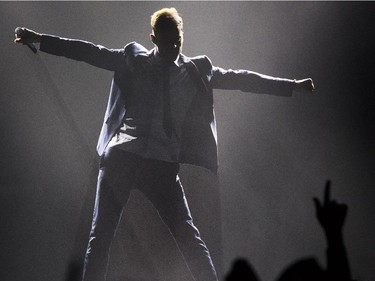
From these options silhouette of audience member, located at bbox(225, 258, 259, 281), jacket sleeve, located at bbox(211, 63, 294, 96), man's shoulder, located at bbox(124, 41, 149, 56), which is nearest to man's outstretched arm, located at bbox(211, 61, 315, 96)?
jacket sleeve, located at bbox(211, 63, 294, 96)

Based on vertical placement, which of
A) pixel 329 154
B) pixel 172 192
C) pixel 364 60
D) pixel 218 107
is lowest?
pixel 172 192

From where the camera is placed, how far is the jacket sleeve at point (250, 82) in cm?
197

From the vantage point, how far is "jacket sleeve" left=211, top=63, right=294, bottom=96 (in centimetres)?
197

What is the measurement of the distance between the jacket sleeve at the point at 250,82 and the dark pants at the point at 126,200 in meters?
0.39

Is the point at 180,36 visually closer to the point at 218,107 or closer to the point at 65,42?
the point at 65,42

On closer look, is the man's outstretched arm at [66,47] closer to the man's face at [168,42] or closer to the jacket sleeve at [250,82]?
the man's face at [168,42]

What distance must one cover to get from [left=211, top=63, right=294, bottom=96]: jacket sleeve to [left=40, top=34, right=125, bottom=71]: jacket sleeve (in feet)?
1.25

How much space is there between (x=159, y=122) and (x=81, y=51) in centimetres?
40

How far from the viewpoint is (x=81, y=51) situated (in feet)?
6.26

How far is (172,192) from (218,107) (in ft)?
2.80

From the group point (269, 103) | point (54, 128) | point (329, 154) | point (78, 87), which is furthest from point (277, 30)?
point (54, 128)

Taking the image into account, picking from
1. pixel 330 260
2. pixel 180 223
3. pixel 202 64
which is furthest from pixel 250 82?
pixel 330 260

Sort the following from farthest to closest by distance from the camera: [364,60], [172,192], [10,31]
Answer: [364,60]
[10,31]
[172,192]

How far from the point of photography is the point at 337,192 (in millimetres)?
2605
